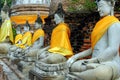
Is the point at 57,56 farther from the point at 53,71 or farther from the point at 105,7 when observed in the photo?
the point at 105,7

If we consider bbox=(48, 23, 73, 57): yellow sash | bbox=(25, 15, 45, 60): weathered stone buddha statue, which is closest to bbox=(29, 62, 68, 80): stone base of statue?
bbox=(48, 23, 73, 57): yellow sash

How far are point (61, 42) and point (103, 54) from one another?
1.91 metres

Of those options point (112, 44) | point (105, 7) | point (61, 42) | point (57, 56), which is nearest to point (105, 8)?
point (105, 7)

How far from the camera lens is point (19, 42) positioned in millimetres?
8891

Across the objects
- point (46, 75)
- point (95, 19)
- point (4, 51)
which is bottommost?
point (4, 51)

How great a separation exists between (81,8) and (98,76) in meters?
4.01

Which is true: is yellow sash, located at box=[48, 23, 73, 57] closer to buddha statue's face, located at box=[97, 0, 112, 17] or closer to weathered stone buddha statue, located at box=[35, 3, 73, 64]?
weathered stone buddha statue, located at box=[35, 3, 73, 64]

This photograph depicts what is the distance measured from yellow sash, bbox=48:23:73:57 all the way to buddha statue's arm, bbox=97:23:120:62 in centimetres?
172

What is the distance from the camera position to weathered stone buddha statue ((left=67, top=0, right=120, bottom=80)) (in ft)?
11.0

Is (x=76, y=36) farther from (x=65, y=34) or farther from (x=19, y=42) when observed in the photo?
(x=19, y=42)

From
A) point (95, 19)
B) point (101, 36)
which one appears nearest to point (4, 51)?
point (95, 19)

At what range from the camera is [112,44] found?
357cm

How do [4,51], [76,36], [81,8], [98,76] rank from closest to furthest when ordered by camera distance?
[98,76] < [76,36] < [81,8] < [4,51]

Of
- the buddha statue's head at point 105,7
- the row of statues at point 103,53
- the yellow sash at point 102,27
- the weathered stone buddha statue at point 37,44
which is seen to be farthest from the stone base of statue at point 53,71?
the weathered stone buddha statue at point 37,44
